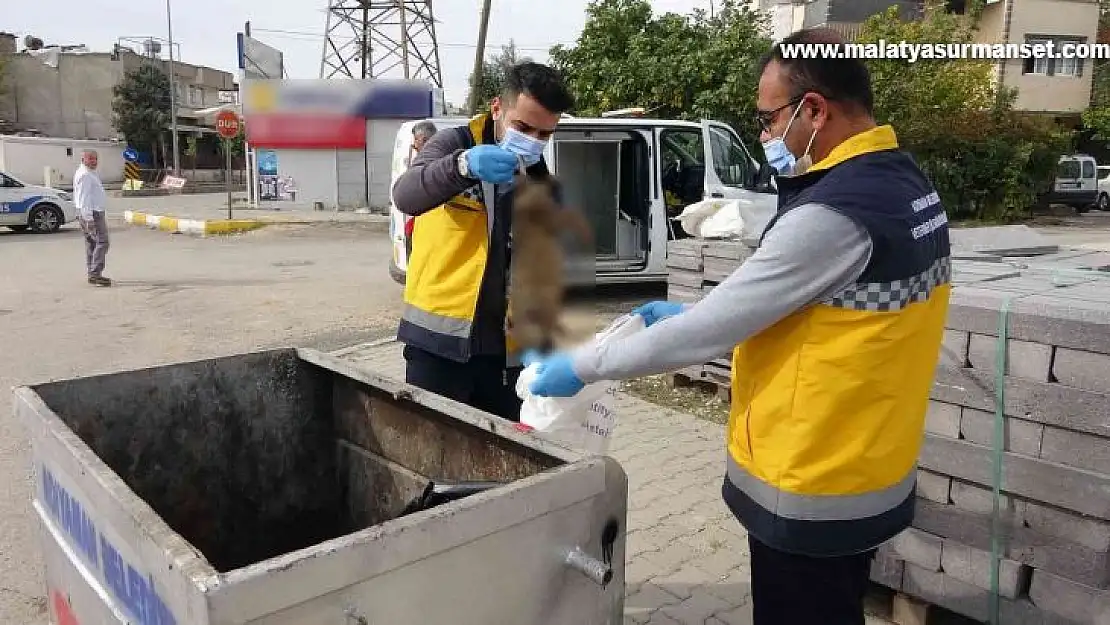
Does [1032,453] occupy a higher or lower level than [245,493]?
higher

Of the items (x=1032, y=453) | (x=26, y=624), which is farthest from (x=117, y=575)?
(x=1032, y=453)

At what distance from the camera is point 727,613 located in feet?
10.5

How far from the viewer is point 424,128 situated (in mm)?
8328

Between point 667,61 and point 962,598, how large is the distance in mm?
14544

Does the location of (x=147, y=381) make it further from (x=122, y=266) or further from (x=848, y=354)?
(x=122, y=266)

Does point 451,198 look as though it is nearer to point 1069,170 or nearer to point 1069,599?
point 1069,599

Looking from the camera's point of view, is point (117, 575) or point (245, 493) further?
point (245, 493)

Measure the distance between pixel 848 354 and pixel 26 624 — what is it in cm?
316

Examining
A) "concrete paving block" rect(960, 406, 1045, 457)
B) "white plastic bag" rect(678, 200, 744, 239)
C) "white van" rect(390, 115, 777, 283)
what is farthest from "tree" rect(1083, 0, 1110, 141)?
"concrete paving block" rect(960, 406, 1045, 457)

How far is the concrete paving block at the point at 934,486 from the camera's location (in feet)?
9.30

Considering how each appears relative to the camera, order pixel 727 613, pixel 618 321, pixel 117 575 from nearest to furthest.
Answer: pixel 117 575 → pixel 618 321 → pixel 727 613

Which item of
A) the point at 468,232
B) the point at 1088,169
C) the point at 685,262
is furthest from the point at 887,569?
the point at 1088,169

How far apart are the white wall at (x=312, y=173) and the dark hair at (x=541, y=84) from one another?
20.4m

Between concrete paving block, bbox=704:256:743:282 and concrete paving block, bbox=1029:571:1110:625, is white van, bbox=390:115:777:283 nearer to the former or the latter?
concrete paving block, bbox=704:256:743:282
